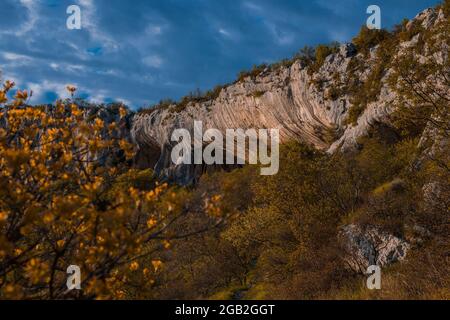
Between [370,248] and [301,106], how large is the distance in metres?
36.6

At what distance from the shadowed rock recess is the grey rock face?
21.3m

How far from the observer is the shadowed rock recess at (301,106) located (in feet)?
161

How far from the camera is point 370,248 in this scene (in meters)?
24.8

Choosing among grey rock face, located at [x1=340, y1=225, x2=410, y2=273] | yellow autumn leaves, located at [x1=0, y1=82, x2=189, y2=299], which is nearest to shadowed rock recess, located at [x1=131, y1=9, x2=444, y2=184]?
grey rock face, located at [x1=340, y1=225, x2=410, y2=273]

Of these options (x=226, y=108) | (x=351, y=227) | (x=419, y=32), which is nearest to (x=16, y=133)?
(x=351, y=227)

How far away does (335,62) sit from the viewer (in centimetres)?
5759

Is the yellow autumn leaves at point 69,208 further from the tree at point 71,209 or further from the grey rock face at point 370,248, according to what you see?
the grey rock face at point 370,248

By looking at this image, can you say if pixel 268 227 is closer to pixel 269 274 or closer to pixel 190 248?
pixel 269 274

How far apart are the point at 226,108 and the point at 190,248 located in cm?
3516

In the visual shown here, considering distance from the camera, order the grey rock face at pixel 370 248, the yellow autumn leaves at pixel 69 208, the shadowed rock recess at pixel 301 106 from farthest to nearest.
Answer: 1. the shadowed rock recess at pixel 301 106
2. the grey rock face at pixel 370 248
3. the yellow autumn leaves at pixel 69 208

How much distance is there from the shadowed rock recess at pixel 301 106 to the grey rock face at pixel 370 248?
838 inches

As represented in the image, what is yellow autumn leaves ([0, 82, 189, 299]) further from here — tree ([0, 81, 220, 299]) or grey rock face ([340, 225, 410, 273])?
grey rock face ([340, 225, 410, 273])

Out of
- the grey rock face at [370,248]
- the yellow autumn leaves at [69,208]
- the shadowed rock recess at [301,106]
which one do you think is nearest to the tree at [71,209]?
the yellow autumn leaves at [69,208]

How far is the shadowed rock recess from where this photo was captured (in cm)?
4909
